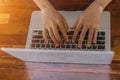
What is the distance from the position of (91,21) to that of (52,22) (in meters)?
0.13

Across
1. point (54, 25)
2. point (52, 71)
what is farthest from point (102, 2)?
point (52, 71)

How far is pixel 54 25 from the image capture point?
3.13 feet

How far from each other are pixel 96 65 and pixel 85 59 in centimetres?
6

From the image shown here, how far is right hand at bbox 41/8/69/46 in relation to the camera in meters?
0.92

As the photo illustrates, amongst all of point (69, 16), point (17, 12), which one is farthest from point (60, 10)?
point (17, 12)

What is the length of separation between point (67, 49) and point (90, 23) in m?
0.12

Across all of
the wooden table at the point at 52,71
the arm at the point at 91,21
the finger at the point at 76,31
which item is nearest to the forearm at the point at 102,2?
the arm at the point at 91,21

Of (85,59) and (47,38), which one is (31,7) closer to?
(47,38)

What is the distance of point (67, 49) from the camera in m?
0.90

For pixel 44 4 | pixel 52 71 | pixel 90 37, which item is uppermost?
pixel 44 4

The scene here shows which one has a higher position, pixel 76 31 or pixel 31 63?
pixel 76 31

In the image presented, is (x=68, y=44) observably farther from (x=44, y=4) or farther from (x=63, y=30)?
(x=44, y=4)

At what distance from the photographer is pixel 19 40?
3.29ft

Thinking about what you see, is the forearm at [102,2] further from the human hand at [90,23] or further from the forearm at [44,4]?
the forearm at [44,4]
